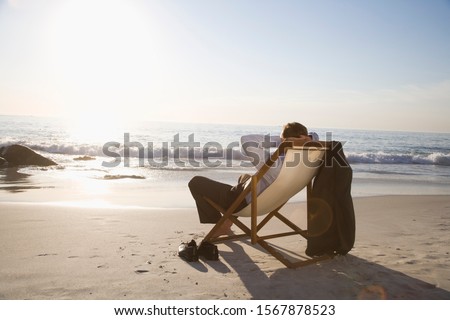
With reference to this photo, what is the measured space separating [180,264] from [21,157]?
40.5 feet

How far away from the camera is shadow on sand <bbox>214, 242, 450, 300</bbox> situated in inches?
129

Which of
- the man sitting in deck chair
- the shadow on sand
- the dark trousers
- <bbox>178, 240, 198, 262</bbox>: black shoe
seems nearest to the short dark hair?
the man sitting in deck chair

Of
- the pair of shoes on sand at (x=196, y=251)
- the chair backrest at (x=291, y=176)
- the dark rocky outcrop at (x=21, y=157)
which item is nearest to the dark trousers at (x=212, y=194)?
the chair backrest at (x=291, y=176)

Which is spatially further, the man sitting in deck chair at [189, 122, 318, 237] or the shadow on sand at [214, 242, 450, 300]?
the man sitting in deck chair at [189, 122, 318, 237]

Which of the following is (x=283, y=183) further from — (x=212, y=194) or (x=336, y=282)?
(x=336, y=282)

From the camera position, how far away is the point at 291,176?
3941mm

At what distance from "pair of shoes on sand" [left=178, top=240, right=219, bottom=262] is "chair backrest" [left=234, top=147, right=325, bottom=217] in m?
0.43

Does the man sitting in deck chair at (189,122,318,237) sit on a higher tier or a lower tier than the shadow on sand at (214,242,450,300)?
higher

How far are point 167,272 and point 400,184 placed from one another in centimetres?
987

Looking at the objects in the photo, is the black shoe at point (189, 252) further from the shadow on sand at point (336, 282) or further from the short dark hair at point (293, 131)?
the short dark hair at point (293, 131)

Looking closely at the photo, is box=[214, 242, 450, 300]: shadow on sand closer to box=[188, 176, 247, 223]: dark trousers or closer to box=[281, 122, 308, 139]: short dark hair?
box=[188, 176, 247, 223]: dark trousers

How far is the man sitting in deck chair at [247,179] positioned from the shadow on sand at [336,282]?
60 centimetres

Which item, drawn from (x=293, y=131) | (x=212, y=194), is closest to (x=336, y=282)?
(x=293, y=131)

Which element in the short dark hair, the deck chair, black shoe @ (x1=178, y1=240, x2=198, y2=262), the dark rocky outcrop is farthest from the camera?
the dark rocky outcrop
